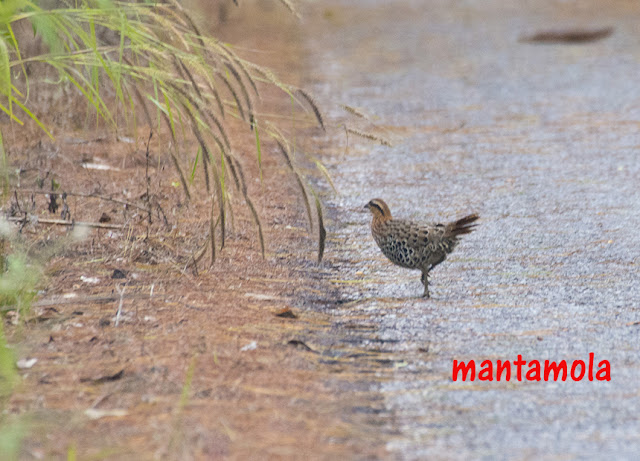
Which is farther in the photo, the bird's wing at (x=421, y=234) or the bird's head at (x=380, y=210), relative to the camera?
the bird's head at (x=380, y=210)

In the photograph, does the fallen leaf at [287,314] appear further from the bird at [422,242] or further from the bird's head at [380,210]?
the bird's head at [380,210]

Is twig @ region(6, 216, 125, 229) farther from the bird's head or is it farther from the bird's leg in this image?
the bird's leg

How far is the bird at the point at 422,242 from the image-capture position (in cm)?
449

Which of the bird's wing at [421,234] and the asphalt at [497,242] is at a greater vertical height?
the bird's wing at [421,234]

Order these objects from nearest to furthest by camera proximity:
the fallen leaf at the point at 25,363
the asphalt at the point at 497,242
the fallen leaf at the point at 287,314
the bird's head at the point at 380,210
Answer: the asphalt at the point at 497,242, the fallen leaf at the point at 25,363, the fallen leaf at the point at 287,314, the bird's head at the point at 380,210

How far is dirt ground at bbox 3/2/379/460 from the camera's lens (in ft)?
9.96

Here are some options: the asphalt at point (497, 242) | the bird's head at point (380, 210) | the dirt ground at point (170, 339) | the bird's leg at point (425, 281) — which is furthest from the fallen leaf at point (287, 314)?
the bird's head at point (380, 210)

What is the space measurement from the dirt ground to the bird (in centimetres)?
43

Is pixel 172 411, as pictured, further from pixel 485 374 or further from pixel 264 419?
pixel 485 374

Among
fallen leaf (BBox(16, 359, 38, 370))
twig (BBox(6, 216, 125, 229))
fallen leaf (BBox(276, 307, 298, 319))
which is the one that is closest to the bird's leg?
fallen leaf (BBox(276, 307, 298, 319))

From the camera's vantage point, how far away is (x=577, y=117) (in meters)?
8.74

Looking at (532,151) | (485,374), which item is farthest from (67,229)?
(532,151)

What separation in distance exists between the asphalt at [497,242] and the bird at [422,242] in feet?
0.51

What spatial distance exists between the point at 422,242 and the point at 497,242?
1.00m
